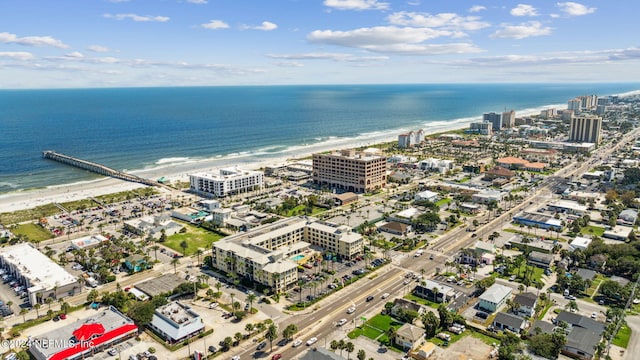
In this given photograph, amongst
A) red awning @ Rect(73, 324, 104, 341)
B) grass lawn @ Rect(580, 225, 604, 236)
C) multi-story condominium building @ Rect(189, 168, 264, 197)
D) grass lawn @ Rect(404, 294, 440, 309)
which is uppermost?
multi-story condominium building @ Rect(189, 168, 264, 197)

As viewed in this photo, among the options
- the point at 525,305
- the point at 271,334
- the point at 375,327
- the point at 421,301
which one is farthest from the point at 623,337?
the point at 271,334

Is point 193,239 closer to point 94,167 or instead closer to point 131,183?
point 131,183

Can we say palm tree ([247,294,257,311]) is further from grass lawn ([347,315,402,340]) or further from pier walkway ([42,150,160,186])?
pier walkway ([42,150,160,186])

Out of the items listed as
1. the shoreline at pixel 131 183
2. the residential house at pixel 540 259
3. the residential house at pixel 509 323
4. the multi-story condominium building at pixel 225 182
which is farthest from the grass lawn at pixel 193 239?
the residential house at pixel 540 259

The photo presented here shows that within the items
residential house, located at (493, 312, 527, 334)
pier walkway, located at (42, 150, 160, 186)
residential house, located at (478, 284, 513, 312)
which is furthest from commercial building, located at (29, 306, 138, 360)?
pier walkway, located at (42, 150, 160, 186)

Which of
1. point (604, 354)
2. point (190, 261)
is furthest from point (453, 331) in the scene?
point (190, 261)

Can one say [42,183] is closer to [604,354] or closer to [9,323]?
[9,323]
